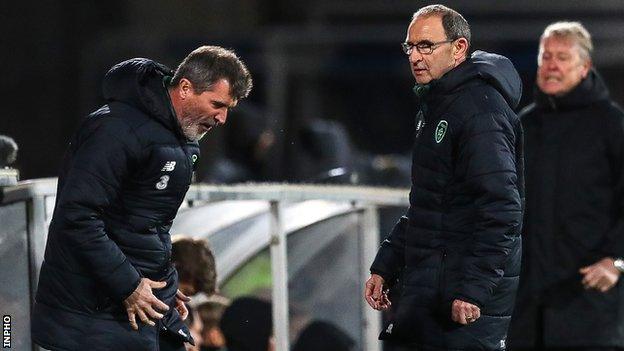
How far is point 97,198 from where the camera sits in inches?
200

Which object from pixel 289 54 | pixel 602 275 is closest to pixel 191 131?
pixel 602 275

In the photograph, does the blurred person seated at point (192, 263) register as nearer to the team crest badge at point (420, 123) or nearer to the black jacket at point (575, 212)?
the team crest badge at point (420, 123)

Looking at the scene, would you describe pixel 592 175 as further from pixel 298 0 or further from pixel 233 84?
pixel 298 0

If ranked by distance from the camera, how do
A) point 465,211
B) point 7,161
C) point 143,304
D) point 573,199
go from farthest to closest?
A: point 573,199
point 7,161
point 465,211
point 143,304

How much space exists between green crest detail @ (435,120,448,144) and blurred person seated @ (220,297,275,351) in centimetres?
187

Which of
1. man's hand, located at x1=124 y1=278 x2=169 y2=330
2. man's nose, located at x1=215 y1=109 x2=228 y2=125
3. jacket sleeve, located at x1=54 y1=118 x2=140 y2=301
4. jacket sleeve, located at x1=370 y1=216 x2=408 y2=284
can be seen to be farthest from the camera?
jacket sleeve, located at x1=370 y1=216 x2=408 y2=284

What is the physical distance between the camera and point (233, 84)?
17.5 ft

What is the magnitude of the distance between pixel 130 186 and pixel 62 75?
57.0 ft

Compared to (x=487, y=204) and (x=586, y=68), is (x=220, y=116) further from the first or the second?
(x=586, y=68)

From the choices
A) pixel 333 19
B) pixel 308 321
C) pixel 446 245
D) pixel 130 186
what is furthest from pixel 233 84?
pixel 333 19

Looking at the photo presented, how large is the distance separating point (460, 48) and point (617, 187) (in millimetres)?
1714

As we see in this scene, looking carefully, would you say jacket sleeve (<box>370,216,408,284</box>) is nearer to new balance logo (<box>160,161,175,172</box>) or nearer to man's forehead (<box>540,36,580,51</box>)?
new balance logo (<box>160,161,175,172</box>)

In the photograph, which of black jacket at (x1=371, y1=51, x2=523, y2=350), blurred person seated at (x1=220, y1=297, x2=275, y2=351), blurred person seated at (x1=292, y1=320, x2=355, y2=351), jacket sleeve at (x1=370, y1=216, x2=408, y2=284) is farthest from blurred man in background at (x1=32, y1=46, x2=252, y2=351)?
blurred person seated at (x1=292, y1=320, x2=355, y2=351)

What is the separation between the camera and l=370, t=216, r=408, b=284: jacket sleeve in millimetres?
5781
